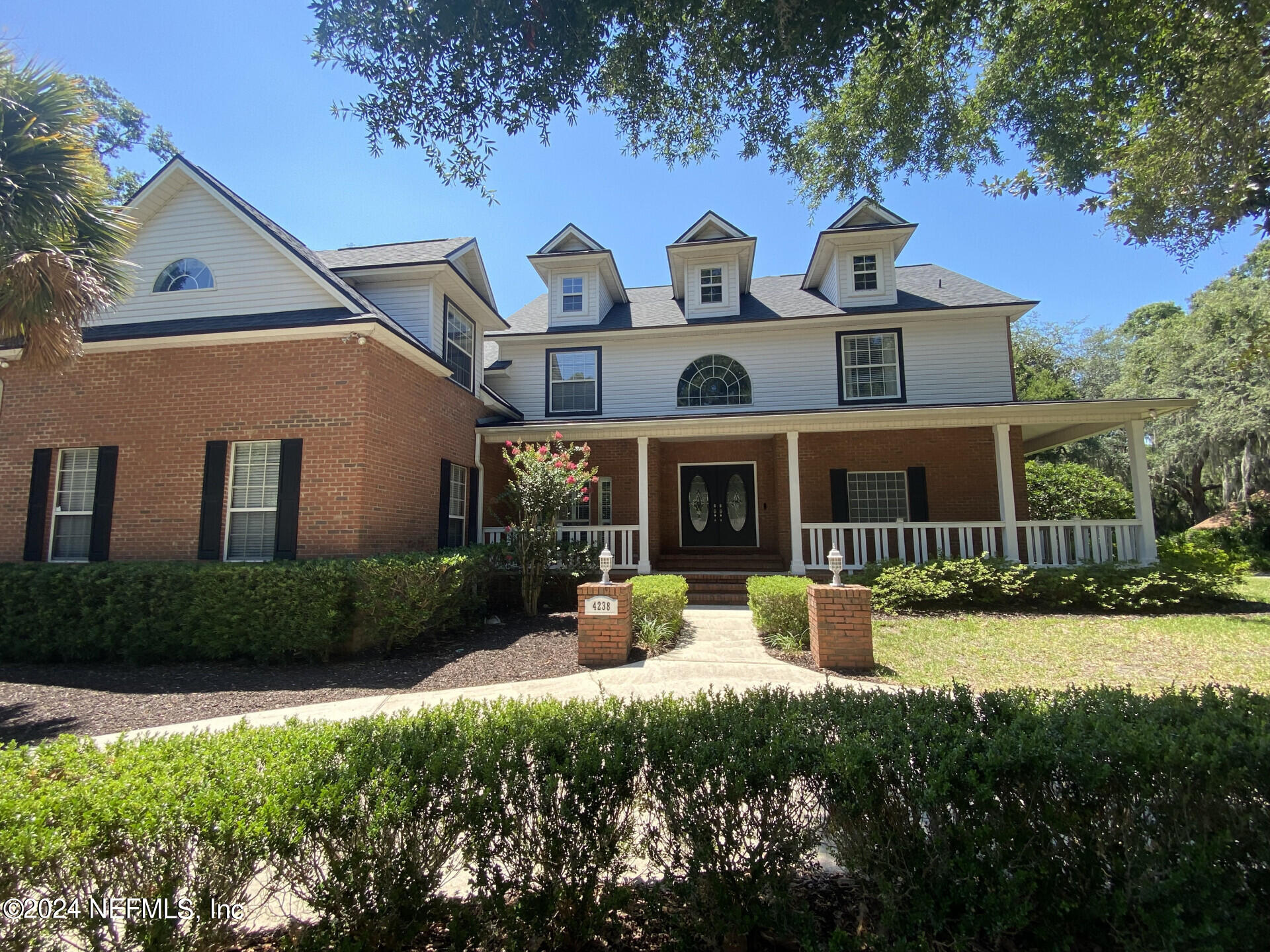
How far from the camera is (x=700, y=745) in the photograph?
8.17 ft

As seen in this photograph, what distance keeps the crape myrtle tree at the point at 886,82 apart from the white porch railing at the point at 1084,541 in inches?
229

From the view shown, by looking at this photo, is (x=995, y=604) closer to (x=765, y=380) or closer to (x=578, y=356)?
(x=765, y=380)

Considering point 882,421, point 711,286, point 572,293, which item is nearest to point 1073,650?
point 882,421

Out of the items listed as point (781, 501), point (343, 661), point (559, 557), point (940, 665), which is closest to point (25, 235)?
point (343, 661)

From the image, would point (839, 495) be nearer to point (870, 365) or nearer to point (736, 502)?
point (736, 502)

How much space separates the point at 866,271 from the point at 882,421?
203 inches

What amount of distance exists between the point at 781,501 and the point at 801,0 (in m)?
10.3

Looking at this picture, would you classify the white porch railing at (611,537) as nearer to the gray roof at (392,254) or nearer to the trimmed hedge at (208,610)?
the trimmed hedge at (208,610)

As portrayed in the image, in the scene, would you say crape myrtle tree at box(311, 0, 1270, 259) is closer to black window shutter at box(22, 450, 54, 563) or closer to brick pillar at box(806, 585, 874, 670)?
brick pillar at box(806, 585, 874, 670)

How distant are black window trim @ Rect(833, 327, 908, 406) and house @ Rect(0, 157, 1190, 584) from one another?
0.25ft

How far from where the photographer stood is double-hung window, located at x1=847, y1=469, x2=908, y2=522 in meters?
14.2

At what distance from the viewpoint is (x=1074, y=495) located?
16719 mm

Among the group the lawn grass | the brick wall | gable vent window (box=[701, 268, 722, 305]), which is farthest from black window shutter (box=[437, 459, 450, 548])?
gable vent window (box=[701, 268, 722, 305])

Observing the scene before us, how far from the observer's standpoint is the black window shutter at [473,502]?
42.7ft
